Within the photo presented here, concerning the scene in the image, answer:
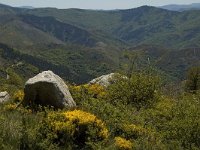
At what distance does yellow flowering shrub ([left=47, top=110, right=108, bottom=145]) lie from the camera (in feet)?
44.0

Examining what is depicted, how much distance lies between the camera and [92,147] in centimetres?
1300

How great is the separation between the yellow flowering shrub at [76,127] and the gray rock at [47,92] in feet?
11.5

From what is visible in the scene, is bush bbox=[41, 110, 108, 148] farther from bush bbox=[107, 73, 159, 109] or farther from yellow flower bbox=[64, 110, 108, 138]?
bush bbox=[107, 73, 159, 109]

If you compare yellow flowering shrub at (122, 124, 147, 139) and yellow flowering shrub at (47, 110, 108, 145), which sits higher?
yellow flowering shrub at (47, 110, 108, 145)

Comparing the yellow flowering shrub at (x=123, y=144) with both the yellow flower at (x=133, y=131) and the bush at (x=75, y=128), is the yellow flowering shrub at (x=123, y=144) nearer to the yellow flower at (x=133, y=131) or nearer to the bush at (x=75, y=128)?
the bush at (x=75, y=128)

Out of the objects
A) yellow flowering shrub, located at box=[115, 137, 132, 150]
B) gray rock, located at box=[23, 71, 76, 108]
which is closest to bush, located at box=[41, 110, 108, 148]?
yellow flowering shrub, located at box=[115, 137, 132, 150]

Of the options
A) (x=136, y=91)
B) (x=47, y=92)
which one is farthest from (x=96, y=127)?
(x=136, y=91)

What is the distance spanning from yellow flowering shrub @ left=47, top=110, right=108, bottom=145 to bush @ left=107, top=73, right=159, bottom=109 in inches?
383

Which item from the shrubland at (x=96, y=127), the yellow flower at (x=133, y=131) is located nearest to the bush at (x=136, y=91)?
the shrubland at (x=96, y=127)

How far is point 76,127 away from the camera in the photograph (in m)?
14.0

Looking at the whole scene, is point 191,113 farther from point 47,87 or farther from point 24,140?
point 24,140

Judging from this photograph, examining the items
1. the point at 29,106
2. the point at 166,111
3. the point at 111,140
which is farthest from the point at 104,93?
the point at 111,140

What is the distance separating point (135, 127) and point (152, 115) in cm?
451

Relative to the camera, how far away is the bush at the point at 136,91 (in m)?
24.5
